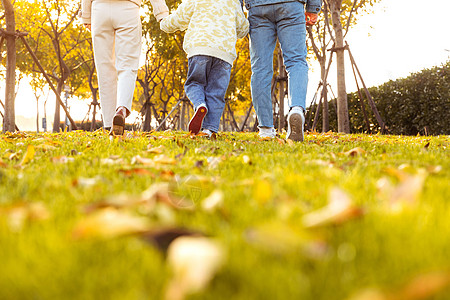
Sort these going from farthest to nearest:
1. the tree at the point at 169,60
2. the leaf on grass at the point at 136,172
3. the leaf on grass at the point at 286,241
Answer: the tree at the point at 169,60, the leaf on grass at the point at 136,172, the leaf on grass at the point at 286,241

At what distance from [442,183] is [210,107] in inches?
143

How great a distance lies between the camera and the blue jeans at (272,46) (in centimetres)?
424

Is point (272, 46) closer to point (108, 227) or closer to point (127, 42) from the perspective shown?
point (127, 42)

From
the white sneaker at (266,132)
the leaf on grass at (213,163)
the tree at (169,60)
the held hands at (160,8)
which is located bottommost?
the leaf on grass at (213,163)

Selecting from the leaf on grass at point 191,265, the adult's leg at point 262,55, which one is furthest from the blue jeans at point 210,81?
the leaf on grass at point 191,265

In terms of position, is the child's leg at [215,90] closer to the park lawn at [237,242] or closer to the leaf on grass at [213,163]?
the leaf on grass at [213,163]

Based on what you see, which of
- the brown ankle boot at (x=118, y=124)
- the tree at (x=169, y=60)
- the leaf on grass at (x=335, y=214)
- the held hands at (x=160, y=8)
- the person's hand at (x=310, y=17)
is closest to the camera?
the leaf on grass at (x=335, y=214)

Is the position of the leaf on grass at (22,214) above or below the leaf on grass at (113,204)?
below

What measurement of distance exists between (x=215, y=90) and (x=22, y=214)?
3.99 meters

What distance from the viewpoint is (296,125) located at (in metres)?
3.90

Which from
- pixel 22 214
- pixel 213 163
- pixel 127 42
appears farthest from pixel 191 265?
pixel 127 42

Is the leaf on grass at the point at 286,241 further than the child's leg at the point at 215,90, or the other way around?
the child's leg at the point at 215,90

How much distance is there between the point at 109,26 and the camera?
499cm

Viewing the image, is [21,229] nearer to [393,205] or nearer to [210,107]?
[393,205]
